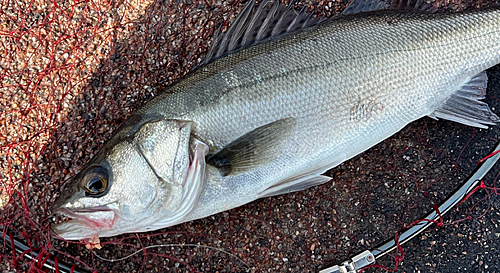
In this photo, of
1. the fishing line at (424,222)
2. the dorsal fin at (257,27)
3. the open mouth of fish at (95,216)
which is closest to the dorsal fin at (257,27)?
the dorsal fin at (257,27)

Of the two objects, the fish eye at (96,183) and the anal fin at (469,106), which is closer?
the fish eye at (96,183)

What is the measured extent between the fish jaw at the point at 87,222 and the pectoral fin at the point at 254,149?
0.53 metres

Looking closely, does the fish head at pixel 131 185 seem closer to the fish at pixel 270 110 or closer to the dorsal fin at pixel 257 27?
the fish at pixel 270 110

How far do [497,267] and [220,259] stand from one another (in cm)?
172

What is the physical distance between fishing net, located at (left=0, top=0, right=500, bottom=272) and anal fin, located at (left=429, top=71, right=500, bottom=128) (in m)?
0.19

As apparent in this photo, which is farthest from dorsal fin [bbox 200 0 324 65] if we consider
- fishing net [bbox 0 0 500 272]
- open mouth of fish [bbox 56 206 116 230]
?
open mouth of fish [bbox 56 206 116 230]

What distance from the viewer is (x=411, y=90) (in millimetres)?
1830

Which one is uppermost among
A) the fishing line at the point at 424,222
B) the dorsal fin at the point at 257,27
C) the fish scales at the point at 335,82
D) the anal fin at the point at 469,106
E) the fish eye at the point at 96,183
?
the dorsal fin at the point at 257,27

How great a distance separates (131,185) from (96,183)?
0.17m

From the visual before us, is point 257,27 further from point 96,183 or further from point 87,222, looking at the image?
point 87,222

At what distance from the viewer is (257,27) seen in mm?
1892

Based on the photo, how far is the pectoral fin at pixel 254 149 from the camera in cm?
173

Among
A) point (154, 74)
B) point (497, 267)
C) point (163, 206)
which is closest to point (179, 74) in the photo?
point (154, 74)

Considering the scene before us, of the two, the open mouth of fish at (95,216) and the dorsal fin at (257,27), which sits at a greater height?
the dorsal fin at (257,27)
